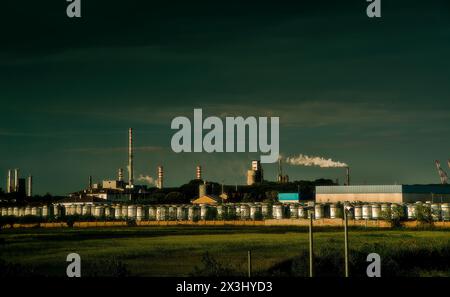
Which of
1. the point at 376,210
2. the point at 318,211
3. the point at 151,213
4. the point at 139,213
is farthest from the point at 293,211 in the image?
the point at 139,213

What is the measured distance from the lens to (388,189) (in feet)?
393

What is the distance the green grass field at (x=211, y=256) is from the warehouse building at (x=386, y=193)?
186 feet

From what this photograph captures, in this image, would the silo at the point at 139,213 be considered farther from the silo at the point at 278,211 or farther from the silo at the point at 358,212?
the silo at the point at 358,212

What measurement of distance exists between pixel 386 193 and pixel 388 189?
832mm

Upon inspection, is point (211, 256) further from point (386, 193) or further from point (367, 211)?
point (386, 193)

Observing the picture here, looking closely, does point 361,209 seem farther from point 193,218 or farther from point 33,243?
point 33,243

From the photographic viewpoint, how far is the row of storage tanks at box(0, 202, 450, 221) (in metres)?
94.5

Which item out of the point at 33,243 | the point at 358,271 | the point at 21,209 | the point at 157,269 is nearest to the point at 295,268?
the point at 358,271

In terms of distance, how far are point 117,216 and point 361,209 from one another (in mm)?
45009

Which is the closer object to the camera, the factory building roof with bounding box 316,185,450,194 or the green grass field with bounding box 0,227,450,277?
the green grass field with bounding box 0,227,450,277

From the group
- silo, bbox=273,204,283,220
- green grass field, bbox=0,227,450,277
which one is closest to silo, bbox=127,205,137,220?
silo, bbox=273,204,283,220

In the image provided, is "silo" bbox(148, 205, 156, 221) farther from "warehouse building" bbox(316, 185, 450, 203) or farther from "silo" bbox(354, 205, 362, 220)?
"silo" bbox(354, 205, 362, 220)

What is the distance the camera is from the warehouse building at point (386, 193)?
387 feet

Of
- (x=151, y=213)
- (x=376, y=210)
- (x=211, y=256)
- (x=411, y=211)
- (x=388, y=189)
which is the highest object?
(x=388, y=189)
